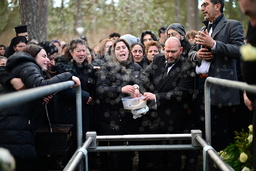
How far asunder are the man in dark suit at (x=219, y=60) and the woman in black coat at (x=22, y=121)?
1917mm

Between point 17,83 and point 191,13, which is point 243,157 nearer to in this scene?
point 17,83

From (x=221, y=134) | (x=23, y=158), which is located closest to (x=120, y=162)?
(x=221, y=134)

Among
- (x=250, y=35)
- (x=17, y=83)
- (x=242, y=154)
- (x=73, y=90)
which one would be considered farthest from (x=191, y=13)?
(x=250, y=35)

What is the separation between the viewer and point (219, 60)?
4.64 metres

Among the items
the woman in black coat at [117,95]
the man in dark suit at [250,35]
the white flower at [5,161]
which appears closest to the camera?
the white flower at [5,161]

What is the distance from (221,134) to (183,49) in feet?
4.31

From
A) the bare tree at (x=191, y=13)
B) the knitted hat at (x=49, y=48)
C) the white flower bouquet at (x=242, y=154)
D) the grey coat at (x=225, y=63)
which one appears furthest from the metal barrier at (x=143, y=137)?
the bare tree at (x=191, y=13)

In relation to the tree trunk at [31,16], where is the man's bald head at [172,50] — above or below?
below

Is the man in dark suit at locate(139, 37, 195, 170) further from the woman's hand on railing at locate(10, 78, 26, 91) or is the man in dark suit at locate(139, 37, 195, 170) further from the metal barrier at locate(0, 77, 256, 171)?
the woman's hand on railing at locate(10, 78, 26, 91)

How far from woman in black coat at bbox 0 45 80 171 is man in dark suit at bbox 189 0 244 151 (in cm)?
192

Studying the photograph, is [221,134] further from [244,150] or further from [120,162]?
[244,150]

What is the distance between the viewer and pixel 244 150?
3.03 m

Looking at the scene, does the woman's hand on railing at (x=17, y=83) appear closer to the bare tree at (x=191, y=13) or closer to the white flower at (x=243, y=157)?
the white flower at (x=243, y=157)

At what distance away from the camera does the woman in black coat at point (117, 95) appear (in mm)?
5137
